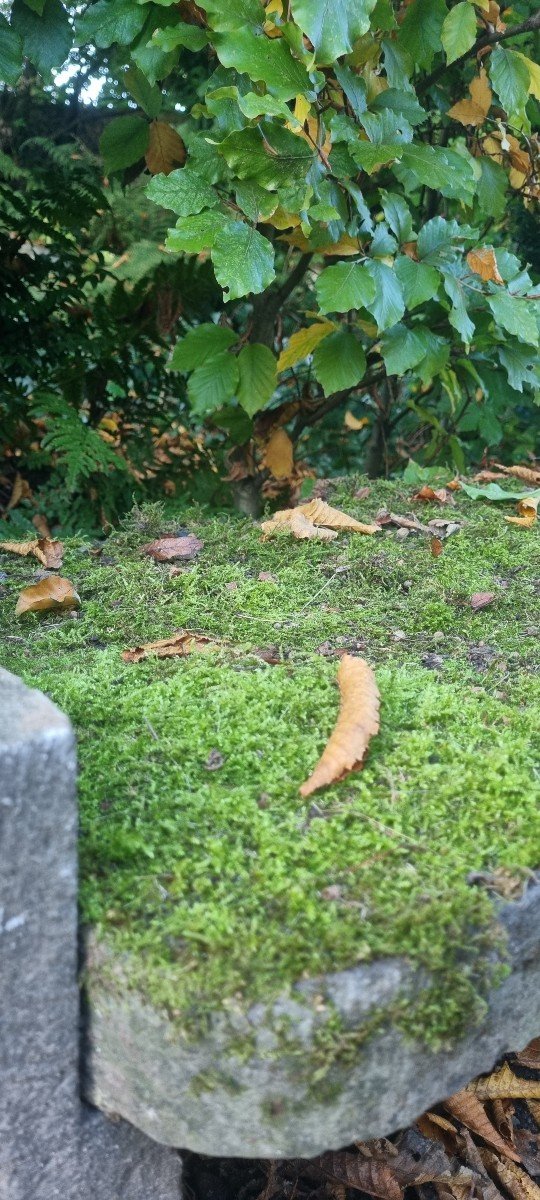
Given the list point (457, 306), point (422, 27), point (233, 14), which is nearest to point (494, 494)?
point (457, 306)

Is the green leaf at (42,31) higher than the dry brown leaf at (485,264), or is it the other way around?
the green leaf at (42,31)

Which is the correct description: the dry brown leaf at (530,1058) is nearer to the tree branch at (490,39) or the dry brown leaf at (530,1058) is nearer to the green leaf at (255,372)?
the green leaf at (255,372)

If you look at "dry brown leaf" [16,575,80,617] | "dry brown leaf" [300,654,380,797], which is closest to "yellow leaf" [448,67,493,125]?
"dry brown leaf" [16,575,80,617]

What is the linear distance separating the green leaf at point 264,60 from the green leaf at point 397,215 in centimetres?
52

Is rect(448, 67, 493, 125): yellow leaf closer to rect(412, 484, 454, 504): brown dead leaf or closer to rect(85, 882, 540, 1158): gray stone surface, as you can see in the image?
rect(412, 484, 454, 504): brown dead leaf

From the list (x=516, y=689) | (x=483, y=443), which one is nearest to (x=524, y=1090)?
(x=516, y=689)

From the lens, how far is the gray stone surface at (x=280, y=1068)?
107 cm

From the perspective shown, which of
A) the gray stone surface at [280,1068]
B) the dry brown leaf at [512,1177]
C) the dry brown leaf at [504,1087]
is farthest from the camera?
the dry brown leaf at [504,1087]

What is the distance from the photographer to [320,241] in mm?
2709

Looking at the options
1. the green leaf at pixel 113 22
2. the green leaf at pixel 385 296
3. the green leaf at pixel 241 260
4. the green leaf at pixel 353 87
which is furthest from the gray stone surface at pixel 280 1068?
the green leaf at pixel 113 22

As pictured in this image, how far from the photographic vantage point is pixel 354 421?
4.68 m

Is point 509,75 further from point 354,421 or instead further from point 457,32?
point 354,421

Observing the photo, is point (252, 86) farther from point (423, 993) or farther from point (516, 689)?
point (423, 993)

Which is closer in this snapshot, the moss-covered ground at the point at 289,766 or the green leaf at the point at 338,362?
the moss-covered ground at the point at 289,766
